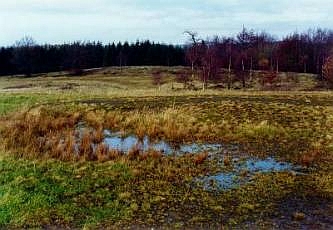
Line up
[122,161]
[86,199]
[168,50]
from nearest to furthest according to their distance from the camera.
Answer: [86,199] → [122,161] → [168,50]

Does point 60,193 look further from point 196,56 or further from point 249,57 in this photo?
point 249,57

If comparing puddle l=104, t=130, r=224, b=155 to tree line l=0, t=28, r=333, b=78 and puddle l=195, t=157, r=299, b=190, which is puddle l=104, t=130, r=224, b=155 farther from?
tree line l=0, t=28, r=333, b=78

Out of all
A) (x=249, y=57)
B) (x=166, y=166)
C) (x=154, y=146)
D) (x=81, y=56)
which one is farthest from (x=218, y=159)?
(x=81, y=56)

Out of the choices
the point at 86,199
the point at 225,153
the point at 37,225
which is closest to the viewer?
the point at 37,225

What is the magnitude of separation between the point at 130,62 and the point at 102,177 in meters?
113

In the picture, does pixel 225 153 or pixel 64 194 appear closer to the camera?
pixel 64 194

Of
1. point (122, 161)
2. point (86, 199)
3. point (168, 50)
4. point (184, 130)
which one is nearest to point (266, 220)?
point (86, 199)

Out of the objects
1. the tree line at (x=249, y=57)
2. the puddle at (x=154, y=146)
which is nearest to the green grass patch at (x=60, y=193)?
the puddle at (x=154, y=146)

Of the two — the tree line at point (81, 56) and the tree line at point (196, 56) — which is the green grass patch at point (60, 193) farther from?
the tree line at point (81, 56)

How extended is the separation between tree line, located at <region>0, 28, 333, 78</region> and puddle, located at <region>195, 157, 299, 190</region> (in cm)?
4801

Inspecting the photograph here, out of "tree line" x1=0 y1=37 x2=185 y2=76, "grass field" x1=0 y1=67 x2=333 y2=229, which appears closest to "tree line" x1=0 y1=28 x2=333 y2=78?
"tree line" x1=0 y1=37 x2=185 y2=76

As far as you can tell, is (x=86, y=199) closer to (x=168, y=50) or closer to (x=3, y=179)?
(x=3, y=179)

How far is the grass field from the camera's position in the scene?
1127cm

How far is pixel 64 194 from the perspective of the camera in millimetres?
12359
